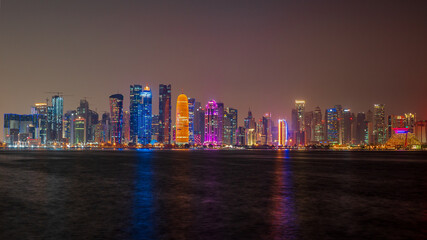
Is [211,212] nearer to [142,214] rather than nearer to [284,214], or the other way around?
[142,214]

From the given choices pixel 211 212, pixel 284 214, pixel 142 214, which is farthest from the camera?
pixel 211 212

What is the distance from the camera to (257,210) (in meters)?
31.9

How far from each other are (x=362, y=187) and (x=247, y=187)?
13772 mm

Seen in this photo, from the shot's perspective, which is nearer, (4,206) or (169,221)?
(169,221)

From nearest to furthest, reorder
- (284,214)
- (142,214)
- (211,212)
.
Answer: (142,214)
(284,214)
(211,212)

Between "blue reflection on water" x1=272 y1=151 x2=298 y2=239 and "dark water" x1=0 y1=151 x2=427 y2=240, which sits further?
"dark water" x1=0 y1=151 x2=427 y2=240

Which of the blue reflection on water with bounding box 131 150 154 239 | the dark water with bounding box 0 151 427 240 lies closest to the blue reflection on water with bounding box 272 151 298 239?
the dark water with bounding box 0 151 427 240

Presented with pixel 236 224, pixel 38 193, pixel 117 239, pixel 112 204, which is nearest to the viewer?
pixel 117 239

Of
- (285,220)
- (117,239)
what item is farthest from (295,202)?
(117,239)

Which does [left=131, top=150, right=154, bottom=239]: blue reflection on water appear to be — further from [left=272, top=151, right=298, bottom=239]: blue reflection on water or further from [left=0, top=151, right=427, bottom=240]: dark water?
[left=272, top=151, right=298, bottom=239]: blue reflection on water

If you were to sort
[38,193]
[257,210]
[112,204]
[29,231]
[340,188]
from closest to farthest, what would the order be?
[29,231], [257,210], [112,204], [38,193], [340,188]

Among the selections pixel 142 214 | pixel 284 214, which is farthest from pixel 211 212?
pixel 284 214

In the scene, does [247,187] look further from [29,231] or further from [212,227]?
[29,231]

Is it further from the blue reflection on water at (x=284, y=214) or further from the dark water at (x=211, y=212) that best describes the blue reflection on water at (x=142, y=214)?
the blue reflection on water at (x=284, y=214)
